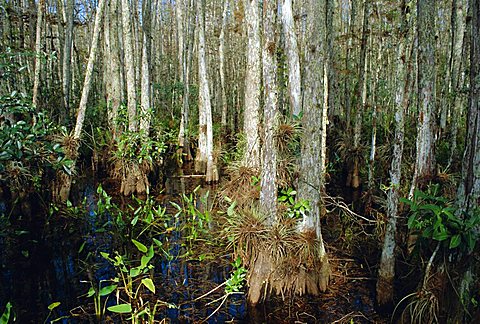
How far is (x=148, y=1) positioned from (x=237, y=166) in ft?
24.4

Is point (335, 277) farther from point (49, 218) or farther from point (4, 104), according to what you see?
point (49, 218)

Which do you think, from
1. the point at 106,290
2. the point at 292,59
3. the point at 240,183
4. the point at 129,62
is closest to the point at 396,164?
the point at 240,183

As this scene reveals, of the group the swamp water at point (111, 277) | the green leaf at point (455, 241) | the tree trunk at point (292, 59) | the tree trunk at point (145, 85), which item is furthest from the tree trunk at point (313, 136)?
the tree trunk at point (145, 85)

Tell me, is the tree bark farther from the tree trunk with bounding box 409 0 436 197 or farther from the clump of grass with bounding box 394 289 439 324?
the tree trunk with bounding box 409 0 436 197

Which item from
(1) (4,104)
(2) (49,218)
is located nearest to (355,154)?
(2) (49,218)

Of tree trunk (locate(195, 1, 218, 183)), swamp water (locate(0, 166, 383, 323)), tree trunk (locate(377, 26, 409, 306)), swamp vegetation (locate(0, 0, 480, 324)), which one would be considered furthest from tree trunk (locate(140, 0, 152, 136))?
tree trunk (locate(377, 26, 409, 306))

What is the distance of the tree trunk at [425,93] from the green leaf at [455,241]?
2853 millimetres

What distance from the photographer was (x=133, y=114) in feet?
32.6

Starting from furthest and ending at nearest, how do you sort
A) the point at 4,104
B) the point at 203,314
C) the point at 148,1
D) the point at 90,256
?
1. the point at 148,1
2. the point at 90,256
3. the point at 203,314
4. the point at 4,104

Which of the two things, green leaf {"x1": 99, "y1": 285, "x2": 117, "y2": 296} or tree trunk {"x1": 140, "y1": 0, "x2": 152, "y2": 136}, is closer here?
green leaf {"x1": 99, "y1": 285, "x2": 117, "y2": 296}

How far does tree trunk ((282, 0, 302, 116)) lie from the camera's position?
762 centimetres

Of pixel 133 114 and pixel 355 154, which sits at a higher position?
pixel 133 114

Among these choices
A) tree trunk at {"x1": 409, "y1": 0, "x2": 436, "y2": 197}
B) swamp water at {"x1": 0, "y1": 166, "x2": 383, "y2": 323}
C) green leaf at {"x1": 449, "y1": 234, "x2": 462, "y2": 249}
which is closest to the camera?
green leaf at {"x1": 449, "y1": 234, "x2": 462, "y2": 249}

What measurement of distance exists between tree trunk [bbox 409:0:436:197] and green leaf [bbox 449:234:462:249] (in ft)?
9.36
